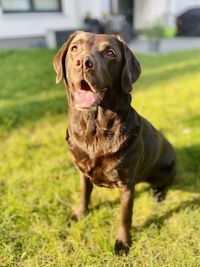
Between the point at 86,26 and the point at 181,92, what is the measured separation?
21.9ft

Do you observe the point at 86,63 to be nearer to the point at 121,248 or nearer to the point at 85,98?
the point at 85,98

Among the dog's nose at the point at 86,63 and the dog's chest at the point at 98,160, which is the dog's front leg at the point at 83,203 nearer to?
the dog's chest at the point at 98,160

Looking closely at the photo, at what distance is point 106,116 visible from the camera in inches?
80.3

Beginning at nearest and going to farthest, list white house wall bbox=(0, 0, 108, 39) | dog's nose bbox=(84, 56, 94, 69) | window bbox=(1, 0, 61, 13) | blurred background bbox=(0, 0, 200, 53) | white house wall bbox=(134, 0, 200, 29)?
dog's nose bbox=(84, 56, 94, 69) → white house wall bbox=(0, 0, 108, 39) → blurred background bbox=(0, 0, 200, 53) → window bbox=(1, 0, 61, 13) → white house wall bbox=(134, 0, 200, 29)

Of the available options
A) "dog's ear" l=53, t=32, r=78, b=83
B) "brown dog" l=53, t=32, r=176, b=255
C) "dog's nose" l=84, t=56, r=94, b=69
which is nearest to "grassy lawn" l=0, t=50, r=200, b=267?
"brown dog" l=53, t=32, r=176, b=255

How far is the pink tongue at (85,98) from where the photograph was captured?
1848 mm

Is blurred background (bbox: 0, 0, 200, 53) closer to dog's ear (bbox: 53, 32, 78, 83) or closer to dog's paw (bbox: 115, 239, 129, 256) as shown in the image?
dog's ear (bbox: 53, 32, 78, 83)

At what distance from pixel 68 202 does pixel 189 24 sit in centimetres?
1252

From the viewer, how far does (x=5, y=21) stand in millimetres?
10109

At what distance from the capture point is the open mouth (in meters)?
1.85

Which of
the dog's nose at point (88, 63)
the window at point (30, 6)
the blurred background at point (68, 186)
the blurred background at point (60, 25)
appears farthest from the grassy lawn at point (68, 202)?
the window at point (30, 6)

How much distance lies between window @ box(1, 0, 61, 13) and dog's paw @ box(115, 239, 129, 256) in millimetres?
10059

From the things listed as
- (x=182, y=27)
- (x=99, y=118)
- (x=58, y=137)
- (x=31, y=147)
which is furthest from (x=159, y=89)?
(x=182, y=27)

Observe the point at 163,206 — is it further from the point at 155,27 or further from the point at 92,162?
the point at 155,27
